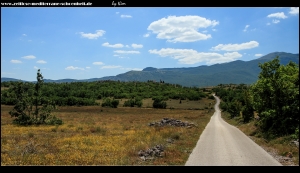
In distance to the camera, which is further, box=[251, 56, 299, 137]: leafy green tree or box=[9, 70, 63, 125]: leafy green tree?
box=[9, 70, 63, 125]: leafy green tree

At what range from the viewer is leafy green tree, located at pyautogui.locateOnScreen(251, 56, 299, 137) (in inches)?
858

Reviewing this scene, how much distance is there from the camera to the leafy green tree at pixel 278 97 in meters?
21.8

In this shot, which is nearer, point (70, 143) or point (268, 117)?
point (70, 143)

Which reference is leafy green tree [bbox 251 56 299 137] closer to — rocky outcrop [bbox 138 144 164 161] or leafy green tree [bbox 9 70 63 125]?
rocky outcrop [bbox 138 144 164 161]

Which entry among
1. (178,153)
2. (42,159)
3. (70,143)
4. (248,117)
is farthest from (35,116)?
(248,117)

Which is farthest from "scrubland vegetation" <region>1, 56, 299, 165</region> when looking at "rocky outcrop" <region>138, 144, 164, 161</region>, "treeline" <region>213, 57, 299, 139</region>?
"rocky outcrop" <region>138, 144, 164, 161</region>

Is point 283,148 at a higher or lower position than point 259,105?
lower

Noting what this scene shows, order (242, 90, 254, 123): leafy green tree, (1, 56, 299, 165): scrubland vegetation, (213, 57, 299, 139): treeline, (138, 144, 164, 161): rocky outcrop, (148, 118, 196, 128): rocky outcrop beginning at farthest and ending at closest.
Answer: (242, 90, 254, 123): leafy green tree, (148, 118, 196, 128): rocky outcrop, (213, 57, 299, 139): treeline, (138, 144, 164, 161): rocky outcrop, (1, 56, 299, 165): scrubland vegetation

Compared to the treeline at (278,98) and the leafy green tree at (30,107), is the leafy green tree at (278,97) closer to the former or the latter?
the treeline at (278,98)

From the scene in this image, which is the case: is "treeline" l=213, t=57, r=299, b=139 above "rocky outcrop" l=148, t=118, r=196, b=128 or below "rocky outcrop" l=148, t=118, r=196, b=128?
above

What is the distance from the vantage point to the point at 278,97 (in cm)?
2339

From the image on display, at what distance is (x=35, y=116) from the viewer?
144 ft
